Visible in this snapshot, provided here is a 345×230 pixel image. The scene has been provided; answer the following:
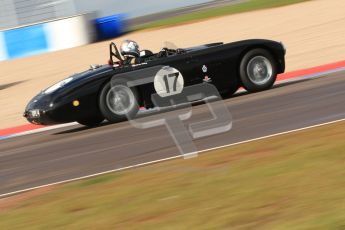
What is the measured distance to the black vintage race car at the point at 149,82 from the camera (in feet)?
38.8

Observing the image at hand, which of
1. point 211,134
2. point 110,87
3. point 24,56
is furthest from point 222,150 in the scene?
point 24,56

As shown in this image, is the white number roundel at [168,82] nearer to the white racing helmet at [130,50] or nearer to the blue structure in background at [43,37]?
the white racing helmet at [130,50]

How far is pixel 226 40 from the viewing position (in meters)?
25.1

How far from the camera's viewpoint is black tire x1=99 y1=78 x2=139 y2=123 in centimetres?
1185

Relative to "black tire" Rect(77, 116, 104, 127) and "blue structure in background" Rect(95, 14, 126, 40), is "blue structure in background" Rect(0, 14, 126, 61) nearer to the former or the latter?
"blue structure in background" Rect(95, 14, 126, 40)

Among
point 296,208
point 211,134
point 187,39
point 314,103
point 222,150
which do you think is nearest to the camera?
point 296,208

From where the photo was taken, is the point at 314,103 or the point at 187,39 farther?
the point at 187,39

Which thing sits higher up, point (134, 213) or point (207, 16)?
point (134, 213)

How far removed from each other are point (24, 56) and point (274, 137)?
81.7 feet

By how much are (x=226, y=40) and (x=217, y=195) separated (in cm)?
1909

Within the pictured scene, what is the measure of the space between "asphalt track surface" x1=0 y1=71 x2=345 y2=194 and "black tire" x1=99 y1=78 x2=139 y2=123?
150 mm

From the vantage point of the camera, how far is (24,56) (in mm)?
32281

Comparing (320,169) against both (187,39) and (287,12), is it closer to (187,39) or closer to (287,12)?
(187,39)
